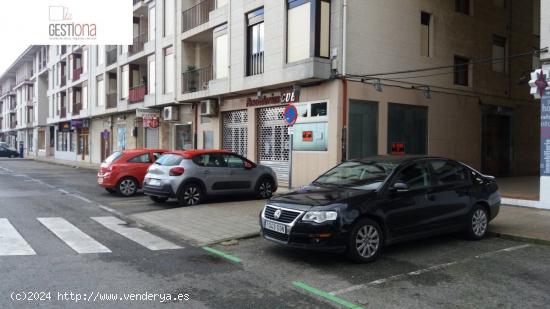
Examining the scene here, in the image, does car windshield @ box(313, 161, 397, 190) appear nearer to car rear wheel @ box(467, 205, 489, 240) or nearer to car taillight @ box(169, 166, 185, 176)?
car rear wheel @ box(467, 205, 489, 240)

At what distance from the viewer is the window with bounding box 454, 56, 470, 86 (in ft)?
61.6

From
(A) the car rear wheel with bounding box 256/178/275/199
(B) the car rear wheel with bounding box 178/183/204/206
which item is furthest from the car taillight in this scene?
(A) the car rear wheel with bounding box 256/178/275/199

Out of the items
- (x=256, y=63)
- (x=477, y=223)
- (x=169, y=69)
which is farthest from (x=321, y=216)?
(x=169, y=69)

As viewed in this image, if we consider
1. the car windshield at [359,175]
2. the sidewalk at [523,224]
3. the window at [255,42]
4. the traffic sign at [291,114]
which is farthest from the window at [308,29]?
the car windshield at [359,175]

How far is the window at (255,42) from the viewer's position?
17.5m

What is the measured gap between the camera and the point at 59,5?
768 inches

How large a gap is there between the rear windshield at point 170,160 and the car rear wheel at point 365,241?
6860 mm

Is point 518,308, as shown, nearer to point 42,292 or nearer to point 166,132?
point 42,292

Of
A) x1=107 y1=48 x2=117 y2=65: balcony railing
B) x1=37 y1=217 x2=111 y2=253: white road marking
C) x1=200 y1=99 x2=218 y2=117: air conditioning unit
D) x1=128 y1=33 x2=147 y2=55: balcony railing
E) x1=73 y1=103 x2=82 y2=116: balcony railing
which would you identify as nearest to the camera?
x1=37 y1=217 x2=111 y2=253: white road marking

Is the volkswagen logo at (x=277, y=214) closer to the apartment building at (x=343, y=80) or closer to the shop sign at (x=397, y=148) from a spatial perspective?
the apartment building at (x=343, y=80)

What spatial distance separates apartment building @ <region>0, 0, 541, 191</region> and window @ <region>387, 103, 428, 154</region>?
42mm

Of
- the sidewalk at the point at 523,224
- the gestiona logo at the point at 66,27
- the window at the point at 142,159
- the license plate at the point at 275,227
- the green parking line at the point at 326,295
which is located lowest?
the green parking line at the point at 326,295

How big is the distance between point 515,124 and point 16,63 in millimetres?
63423

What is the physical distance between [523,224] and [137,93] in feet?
77.7
